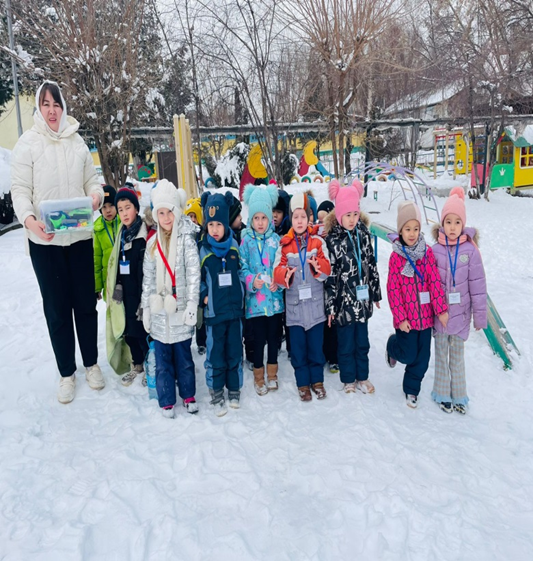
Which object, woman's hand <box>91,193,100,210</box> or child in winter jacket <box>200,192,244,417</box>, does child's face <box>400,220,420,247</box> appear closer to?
child in winter jacket <box>200,192,244,417</box>

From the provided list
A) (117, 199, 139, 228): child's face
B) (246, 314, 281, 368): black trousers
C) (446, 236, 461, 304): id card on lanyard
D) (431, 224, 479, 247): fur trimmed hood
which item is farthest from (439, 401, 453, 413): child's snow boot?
(117, 199, 139, 228): child's face

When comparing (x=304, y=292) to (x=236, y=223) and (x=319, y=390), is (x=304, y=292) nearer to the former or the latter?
(x=319, y=390)

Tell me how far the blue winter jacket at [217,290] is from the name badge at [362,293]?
2.96 ft

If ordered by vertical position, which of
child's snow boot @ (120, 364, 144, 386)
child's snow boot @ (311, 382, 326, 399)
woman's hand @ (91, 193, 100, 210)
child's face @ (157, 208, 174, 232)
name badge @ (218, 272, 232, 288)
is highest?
woman's hand @ (91, 193, 100, 210)

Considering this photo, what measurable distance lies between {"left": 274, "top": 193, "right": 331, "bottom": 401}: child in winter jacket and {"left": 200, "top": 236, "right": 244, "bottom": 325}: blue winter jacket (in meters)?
0.32

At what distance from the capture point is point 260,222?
11.2 ft

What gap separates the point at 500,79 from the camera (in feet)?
42.6

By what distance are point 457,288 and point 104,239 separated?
279cm

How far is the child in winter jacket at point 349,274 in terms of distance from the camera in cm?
337

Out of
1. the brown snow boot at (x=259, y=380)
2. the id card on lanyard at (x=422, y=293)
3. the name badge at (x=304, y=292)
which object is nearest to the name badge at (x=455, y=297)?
the id card on lanyard at (x=422, y=293)

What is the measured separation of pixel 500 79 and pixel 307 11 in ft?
25.1

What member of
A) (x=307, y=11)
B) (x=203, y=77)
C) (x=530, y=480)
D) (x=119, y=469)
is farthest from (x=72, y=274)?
(x=203, y=77)

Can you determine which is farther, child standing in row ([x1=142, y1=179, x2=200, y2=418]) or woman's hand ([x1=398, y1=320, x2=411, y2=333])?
woman's hand ([x1=398, y1=320, x2=411, y2=333])

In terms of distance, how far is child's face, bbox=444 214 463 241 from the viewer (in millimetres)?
3168
